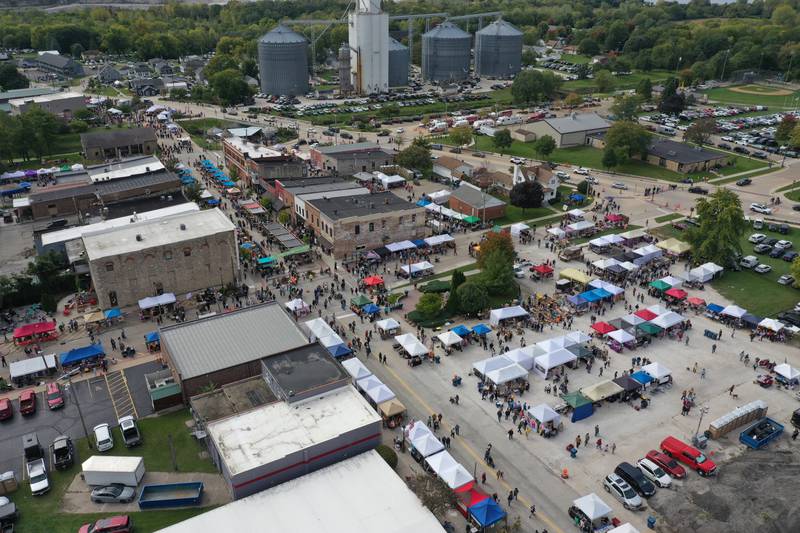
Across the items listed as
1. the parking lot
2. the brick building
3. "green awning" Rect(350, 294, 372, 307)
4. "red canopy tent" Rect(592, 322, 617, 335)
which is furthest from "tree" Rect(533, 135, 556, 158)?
the parking lot

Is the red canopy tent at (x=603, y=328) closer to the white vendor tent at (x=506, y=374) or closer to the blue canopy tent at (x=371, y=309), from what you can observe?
the white vendor tent at (x=506, y=374)

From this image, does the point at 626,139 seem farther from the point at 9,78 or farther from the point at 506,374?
the point at 9,78

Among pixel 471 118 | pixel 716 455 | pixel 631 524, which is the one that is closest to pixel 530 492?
pixel 631 524

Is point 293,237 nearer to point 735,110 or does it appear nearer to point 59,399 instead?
point 59,399

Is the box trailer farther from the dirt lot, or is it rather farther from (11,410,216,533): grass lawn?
the dirt lot

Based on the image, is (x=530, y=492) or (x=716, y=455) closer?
(x=530, y=492)

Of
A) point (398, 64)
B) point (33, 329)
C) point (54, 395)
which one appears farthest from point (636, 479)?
point (398, 64)
